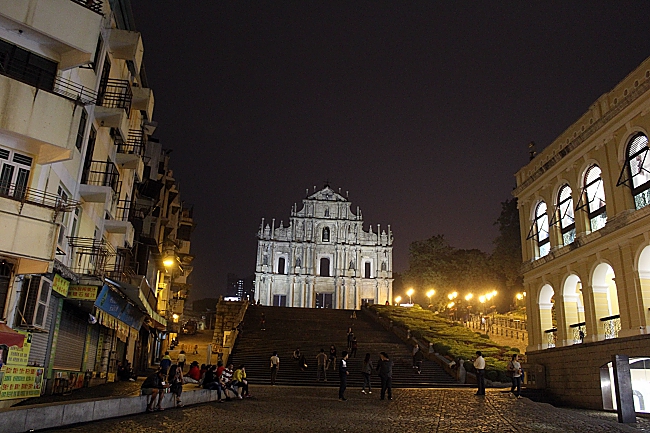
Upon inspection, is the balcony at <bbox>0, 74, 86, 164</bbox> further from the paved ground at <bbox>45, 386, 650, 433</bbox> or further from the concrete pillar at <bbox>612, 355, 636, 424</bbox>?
the concrete pillar at <bbox>612, 355, 636, 424</bbox>

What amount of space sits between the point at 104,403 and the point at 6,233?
510 centimetres

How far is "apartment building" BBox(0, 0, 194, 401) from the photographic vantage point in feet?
44.8

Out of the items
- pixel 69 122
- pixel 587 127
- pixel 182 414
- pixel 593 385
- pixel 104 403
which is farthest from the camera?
pixel 587 127

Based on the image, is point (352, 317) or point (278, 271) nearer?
point (352, 317)

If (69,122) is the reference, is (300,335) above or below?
below

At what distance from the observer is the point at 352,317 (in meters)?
45.8

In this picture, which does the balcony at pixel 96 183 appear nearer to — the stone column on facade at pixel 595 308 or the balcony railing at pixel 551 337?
the stone column on facade at pixel 595 308

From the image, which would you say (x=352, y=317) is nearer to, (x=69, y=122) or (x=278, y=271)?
(x=278, y=271)

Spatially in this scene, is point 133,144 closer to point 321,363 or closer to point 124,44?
point 124,44

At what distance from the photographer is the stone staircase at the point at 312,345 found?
26328mm

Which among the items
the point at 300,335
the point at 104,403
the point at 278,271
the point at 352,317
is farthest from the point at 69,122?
the point at 278,271

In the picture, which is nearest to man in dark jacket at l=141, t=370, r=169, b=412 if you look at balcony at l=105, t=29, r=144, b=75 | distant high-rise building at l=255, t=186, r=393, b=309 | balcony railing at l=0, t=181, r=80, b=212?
balcony railing at l=0, t=181, r=80, b=212

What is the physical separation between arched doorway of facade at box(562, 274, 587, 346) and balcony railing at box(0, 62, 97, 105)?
19.8 meters

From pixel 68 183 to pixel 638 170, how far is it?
1906cm
